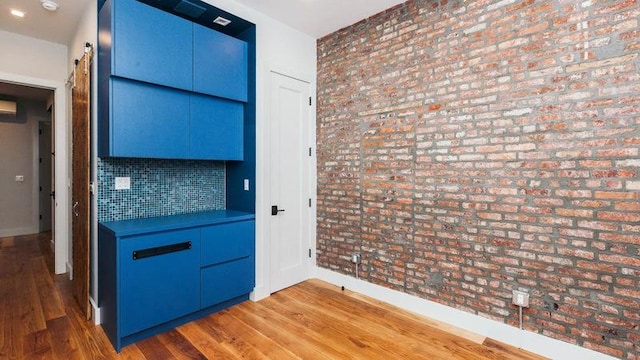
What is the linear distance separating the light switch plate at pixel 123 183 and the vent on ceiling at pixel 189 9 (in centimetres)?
172

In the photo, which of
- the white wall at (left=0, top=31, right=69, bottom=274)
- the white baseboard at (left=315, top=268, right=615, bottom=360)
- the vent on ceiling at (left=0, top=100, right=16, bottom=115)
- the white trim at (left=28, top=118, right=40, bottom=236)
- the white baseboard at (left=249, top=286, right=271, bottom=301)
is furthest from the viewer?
the white trim at (left=28, top=118, right=40, bottom=236)

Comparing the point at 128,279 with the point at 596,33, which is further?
the point at 128,279

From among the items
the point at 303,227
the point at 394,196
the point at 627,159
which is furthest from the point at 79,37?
the point at 627,159

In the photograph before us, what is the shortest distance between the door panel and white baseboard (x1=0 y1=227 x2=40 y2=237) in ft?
15.8

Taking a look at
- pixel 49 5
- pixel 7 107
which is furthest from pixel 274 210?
pixel 7 107

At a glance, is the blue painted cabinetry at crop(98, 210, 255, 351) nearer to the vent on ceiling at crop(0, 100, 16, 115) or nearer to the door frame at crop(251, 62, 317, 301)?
the door frame at crop(251, 62, 317, 301)

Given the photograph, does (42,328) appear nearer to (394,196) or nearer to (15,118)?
(394,196)

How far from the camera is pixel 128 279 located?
7.93 feet

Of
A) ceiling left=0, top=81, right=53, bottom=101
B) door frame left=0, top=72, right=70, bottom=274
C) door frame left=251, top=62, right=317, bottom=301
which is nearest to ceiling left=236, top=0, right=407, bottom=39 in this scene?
door frame left=251, top=62, right=317, bottom=301

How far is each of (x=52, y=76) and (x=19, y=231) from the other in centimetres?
455

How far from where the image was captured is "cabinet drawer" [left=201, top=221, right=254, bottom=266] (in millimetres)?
2924

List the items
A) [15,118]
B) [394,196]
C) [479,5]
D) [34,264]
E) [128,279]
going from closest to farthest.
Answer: [128,279] < [479,5] < [394,196] < [34,264] < [15,118]

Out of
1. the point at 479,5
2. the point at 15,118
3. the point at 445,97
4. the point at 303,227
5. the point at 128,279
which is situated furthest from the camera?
the point at 15,118

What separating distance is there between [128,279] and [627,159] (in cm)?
367
